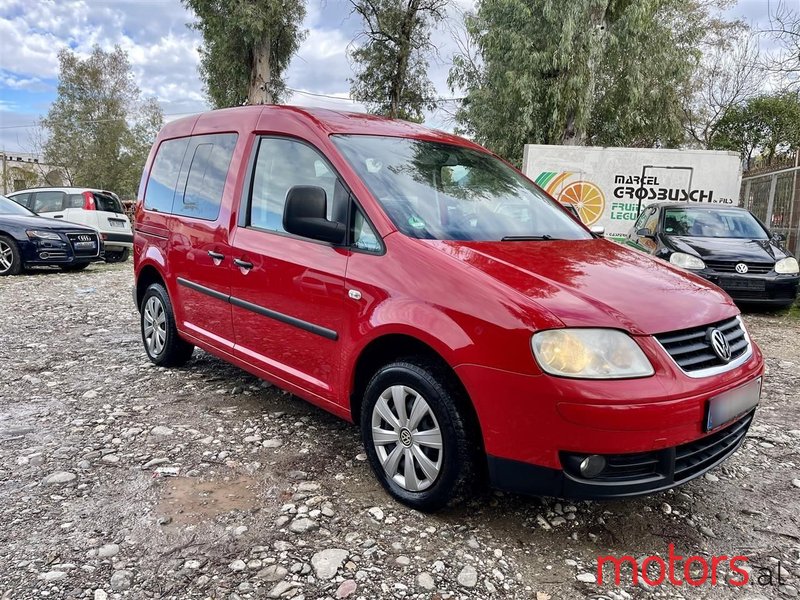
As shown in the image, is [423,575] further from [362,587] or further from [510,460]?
[510,460]

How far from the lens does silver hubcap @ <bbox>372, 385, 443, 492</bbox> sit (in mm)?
2541

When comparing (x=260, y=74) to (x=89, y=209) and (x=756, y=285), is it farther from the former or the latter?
(x=756, y=285)

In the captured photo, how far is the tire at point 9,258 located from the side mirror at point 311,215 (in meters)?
9.81

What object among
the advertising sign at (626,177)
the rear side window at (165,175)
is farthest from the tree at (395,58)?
the rear side window at (165,175)

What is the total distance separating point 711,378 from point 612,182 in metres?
11.5

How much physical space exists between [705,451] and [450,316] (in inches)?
48.4

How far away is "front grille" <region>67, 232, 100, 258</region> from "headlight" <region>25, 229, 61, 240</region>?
0.73ft

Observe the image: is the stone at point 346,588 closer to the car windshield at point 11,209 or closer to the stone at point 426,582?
the stone at point 426,582

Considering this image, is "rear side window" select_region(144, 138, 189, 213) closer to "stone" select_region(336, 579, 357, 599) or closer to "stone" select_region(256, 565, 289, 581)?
"stone" select_region(256, 565, 289, 581)

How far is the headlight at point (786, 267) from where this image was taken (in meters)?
7.66

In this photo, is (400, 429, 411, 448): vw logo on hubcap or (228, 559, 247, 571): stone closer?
(228, 559, 247, 571): stone

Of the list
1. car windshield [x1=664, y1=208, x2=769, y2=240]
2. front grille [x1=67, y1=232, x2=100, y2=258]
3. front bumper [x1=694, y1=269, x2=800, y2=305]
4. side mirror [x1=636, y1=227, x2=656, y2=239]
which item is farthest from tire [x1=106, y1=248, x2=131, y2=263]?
front bumper [x1=694, y1=269, x2=800, y2=305]

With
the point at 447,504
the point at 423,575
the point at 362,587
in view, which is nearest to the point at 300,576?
the point at 362,587

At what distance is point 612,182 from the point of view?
42.5ft
